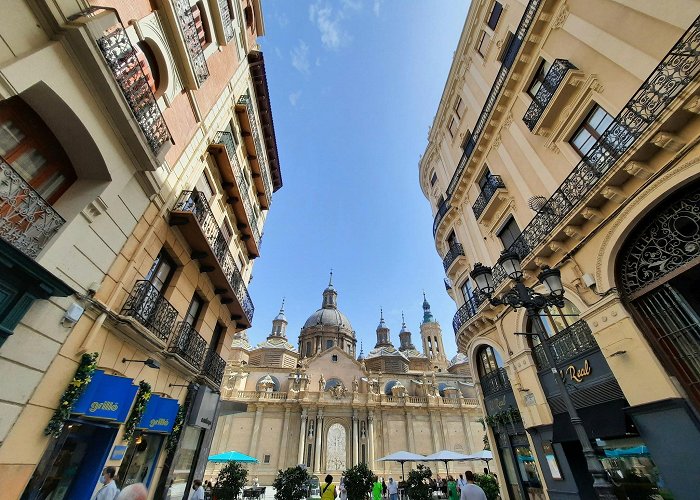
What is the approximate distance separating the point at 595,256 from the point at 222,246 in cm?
1121

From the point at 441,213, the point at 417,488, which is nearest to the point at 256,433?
the point at 417,488

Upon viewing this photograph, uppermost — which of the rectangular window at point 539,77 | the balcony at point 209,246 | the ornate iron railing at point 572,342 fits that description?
the rectangular window at point 539,77

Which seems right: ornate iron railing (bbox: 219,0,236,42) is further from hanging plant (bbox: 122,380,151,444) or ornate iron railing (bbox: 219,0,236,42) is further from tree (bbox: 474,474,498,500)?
tree (bbox: 474,474,498,500)

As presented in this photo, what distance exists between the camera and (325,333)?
176ft

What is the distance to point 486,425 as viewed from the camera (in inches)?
518

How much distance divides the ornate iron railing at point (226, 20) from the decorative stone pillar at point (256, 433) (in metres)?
33.7

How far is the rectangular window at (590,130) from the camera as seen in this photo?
8.10 metres

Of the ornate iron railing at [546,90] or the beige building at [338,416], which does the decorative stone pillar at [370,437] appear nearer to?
the beige building at [338,416]

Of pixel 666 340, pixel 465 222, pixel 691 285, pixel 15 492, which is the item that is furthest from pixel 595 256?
pixel 15 492

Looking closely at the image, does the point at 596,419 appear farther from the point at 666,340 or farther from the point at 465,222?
the point at 465,222

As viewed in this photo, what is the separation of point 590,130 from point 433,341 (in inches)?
2192

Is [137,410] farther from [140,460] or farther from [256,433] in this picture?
[256,433]

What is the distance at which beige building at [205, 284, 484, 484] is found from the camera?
31.8m

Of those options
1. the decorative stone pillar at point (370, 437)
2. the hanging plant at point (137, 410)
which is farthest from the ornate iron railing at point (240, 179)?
the decorative stone pillar at point (370, 437)
